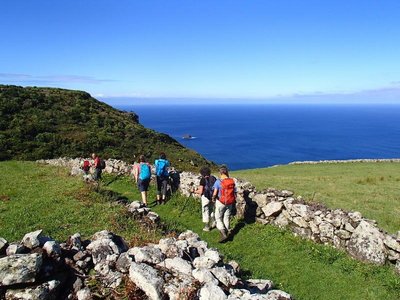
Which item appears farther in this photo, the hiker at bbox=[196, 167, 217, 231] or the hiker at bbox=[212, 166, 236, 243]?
the hiker at bbox=[196, 167, 217, 231]

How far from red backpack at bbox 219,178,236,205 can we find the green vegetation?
1.95 m

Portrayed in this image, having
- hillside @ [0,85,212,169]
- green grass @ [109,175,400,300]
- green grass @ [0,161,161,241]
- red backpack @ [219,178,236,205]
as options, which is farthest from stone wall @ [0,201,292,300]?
hillside @ [0,85,212,169]

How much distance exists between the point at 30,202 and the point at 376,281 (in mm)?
16790

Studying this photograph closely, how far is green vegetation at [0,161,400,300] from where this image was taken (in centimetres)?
1162

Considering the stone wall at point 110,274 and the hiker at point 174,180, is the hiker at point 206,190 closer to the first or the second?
the hiker at point 174,180

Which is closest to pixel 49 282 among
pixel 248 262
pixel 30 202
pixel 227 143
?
pixel 248 262

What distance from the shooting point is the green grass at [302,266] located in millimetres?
11297

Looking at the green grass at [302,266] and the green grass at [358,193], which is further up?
the green grass at [302,266]

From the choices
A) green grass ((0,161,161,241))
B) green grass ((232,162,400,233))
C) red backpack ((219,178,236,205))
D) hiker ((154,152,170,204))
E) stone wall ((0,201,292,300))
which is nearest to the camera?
stone wall ((0,201,292,300))

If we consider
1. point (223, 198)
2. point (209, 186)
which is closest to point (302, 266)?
point (223, 198)

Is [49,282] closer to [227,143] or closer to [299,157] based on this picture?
[299,157]

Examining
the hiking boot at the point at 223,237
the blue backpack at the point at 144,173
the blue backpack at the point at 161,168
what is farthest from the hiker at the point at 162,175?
the hiking boot at the point at 223,237

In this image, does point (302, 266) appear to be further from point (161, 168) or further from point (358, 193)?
point (358, 193)

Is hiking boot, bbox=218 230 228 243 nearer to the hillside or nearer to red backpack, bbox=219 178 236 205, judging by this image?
red backpack, bbox=219 178 236 205
